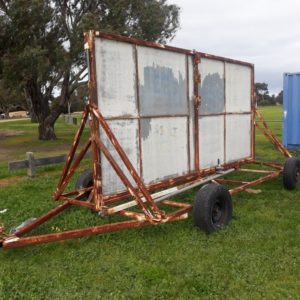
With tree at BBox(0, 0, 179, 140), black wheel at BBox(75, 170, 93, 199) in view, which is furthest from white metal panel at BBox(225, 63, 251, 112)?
tree at BBox(0, 0, 179, 140)

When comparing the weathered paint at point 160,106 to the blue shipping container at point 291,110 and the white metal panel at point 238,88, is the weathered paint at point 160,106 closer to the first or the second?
the white metal panel at point 238,88

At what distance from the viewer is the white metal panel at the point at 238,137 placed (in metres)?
8.33

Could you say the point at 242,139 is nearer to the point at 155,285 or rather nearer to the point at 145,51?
the point at 145,51

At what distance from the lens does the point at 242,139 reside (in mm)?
8859

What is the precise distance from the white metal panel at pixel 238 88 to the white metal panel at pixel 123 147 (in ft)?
9.54

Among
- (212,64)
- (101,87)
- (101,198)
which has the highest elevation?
(212,64)

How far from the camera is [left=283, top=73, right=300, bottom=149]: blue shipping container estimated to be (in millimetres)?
14750

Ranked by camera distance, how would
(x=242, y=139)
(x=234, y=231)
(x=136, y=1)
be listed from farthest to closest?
(x=136, y=1) → (x=242, y=139) → (x=234, y=231)

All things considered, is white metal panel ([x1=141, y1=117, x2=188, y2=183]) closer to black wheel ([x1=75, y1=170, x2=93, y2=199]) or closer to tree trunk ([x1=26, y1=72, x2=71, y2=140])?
black wheel ([x1=75, y1=170, x2=93, y2=199])

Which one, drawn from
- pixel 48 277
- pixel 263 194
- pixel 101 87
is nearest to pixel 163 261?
pixel 48 277

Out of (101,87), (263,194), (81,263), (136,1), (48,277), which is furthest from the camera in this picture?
(136,1)

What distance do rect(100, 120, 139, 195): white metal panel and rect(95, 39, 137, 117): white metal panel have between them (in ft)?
0.52

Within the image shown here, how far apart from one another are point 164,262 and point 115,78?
2513 millimetres

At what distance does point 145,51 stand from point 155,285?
11.0ft
